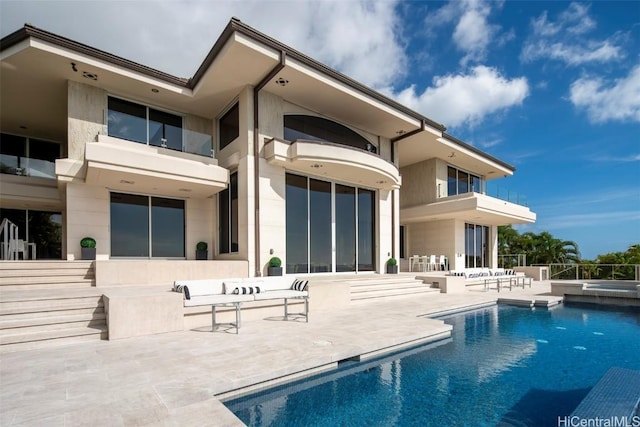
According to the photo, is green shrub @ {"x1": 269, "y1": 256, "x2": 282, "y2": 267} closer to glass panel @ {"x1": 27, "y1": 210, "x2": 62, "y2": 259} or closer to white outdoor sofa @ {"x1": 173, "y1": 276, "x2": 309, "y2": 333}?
white outdoor sofa @ {"x1": 173, "y1": 276, "x2": 309, "y2": 333}

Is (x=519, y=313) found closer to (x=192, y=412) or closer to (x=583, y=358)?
(x=583, y=358)

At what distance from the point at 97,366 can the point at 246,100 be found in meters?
9.45

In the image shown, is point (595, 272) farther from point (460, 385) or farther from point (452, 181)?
point (460, 385)

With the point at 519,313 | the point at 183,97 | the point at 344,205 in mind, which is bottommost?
the point at 519,313

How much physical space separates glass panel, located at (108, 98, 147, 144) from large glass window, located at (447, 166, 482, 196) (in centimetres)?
1708

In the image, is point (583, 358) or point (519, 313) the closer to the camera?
point (583, 358)

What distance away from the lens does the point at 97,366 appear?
4930mm

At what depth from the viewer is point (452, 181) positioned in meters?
21.5

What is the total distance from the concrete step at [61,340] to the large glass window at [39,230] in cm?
1154

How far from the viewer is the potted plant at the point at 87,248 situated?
11062 mm

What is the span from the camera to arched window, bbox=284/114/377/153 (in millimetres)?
13375

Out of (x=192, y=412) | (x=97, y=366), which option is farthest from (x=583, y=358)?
(x=97, y=366)

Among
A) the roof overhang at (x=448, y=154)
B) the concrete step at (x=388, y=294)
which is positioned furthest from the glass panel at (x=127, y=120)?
the roof overhang at (x=448, y=154)

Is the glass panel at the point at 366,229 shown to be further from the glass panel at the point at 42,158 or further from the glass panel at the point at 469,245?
the glass panel at the point at 42,158
